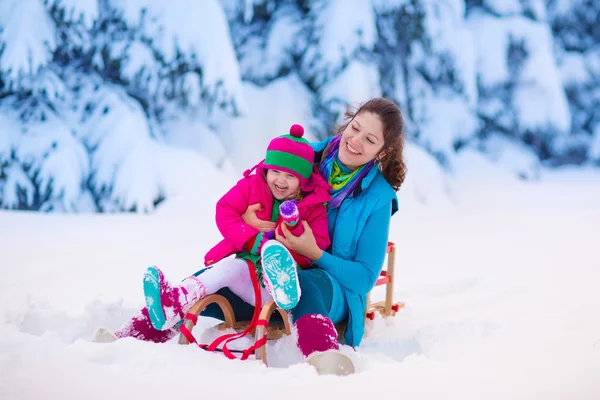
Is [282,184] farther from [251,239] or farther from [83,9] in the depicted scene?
[83,9]

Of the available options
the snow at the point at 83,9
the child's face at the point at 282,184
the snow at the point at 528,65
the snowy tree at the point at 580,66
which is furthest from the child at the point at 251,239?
the snowy tree at the point at 580,66

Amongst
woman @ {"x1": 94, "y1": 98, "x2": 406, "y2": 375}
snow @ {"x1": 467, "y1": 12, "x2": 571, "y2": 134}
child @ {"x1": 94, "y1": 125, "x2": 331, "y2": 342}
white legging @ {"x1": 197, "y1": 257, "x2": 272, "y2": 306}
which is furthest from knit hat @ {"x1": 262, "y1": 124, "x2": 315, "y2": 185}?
snow @ {"x1": 467, "y1": 12, "x2": 571, "y2": 134}

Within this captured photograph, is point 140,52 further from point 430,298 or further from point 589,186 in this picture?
point 589,186

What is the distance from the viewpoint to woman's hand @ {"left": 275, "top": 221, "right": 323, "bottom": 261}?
7.01ft

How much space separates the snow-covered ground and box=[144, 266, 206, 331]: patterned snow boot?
0.13 metres

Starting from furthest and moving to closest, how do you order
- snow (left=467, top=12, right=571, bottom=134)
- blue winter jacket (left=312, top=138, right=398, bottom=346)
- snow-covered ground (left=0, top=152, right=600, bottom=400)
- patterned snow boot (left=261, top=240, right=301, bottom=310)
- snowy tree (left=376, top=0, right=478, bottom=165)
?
snow (left=467, top=12, right=571, bottom=134) < snowy tree (left=376, top=0, right=478, bottom=165) < blue winter jacket (left=312, top=138, right=398, bottom=346) < patterned snow boot (left=261, top=240, right=301, bottom=310) < snow-covered ground (left=0, top=152, right=600, bottom=400)

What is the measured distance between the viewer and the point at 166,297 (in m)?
2.03

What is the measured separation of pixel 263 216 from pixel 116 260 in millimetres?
1930

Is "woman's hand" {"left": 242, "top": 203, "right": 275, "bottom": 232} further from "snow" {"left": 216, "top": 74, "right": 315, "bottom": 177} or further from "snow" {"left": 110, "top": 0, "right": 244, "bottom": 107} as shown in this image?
"snow" {"left": 216, "top": 74, "right": 315, "bottom": 177}

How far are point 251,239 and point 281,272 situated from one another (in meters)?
0.29

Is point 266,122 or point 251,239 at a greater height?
point 266,122

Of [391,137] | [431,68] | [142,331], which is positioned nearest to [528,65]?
[431,68]

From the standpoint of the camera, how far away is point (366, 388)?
1.74 metres

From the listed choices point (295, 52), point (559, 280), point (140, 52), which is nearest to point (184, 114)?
point (140, 52)
